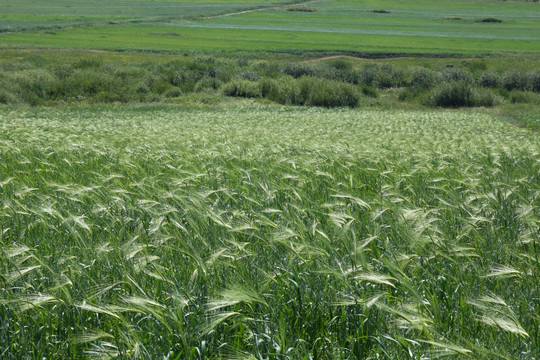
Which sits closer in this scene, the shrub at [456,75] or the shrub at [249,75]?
the shrub at [249,75]

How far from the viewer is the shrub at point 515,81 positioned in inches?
2138

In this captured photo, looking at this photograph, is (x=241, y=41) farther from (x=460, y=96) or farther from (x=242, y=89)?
(x=460, y=96)

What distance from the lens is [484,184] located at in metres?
5.30

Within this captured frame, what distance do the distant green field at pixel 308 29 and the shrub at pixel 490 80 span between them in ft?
108

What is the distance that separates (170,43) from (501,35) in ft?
234

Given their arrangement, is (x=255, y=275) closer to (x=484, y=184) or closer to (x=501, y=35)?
(x=484, y=184)

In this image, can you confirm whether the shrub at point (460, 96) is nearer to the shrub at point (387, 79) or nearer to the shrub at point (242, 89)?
the shrub at point (387, 79)

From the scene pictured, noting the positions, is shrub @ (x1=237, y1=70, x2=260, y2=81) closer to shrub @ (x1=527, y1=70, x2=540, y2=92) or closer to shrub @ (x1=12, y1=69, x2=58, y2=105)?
shrub @ (x1=12, y1=69, x2=58, y2=105)

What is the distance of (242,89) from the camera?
1858 inches

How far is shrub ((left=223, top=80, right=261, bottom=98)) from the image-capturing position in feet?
154

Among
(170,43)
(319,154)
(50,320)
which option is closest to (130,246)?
(50,320)

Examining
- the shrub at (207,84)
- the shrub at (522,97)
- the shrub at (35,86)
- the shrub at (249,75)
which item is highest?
the shrub at (35,86)

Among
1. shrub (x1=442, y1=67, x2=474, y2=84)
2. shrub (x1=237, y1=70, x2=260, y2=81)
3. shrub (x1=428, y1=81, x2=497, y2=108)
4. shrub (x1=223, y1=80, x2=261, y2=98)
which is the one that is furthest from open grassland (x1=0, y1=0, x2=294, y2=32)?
shrub (x1=428, y1=81, x2=497, y2=108)

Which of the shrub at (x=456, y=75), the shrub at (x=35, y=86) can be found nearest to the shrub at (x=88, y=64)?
the shrub at (x=35, y=86)
